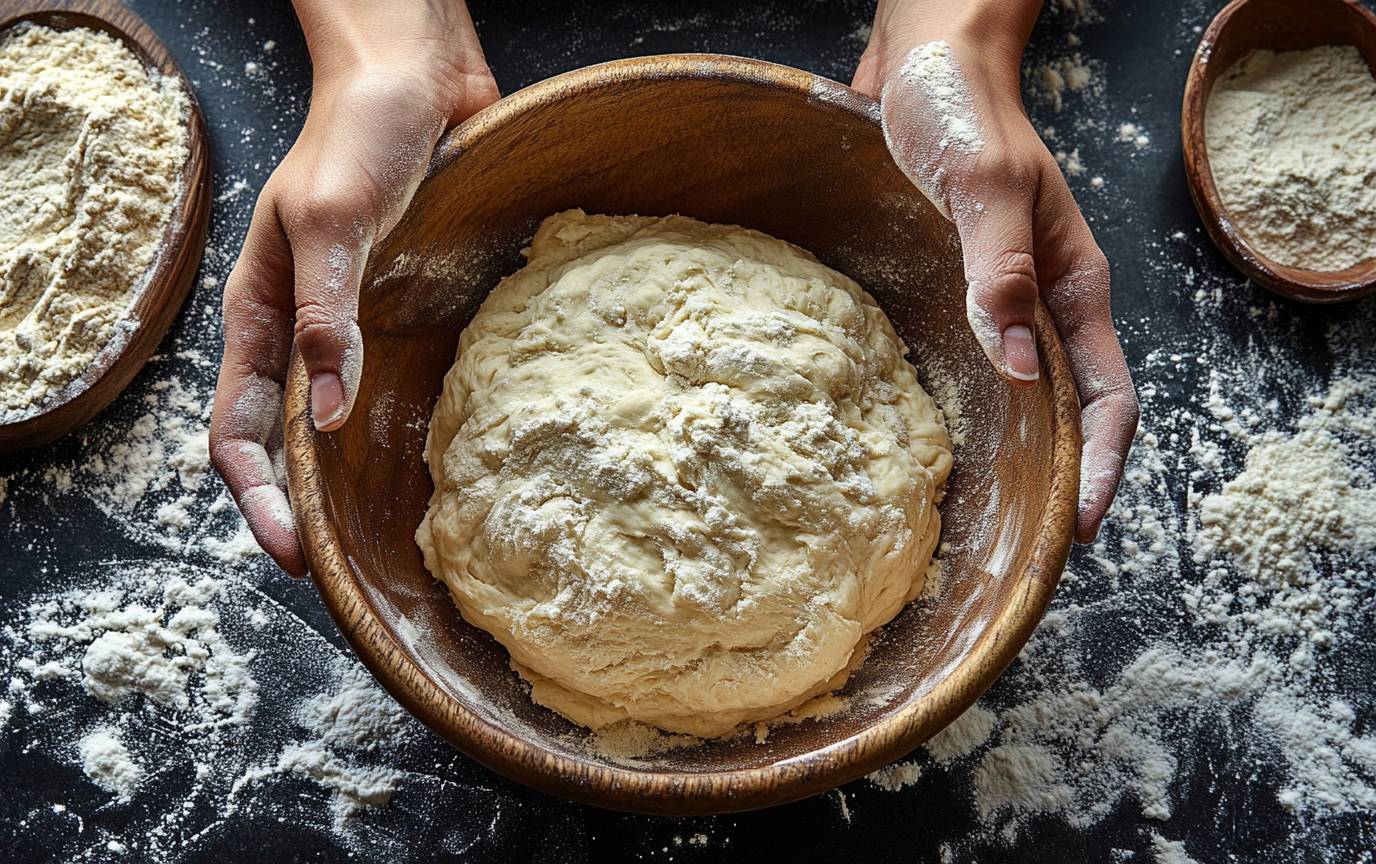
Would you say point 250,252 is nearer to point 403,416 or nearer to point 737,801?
point 403,416

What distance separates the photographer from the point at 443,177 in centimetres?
134

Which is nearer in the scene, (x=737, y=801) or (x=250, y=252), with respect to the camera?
(x=737, y=801)

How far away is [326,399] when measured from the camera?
1.25m

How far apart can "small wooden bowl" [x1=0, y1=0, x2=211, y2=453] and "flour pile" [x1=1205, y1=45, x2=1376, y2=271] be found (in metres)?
1.58

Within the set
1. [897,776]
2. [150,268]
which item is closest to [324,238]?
[150,268]

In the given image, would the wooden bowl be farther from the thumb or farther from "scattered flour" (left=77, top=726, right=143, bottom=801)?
"scattered flour" (left=77, top=726, right=143, bottom=801)

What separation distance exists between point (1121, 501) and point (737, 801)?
83 centimetres

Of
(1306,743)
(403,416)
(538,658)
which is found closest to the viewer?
(538,658)

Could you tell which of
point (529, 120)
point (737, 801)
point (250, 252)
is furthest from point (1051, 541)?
point (250, 252)

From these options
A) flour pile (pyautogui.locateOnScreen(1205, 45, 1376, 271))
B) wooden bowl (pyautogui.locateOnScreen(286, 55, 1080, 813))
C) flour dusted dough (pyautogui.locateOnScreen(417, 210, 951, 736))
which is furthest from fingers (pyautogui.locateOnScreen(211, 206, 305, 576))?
flour pile (pyautogui.locateOnScreen(1205, 45, 1376, 271))

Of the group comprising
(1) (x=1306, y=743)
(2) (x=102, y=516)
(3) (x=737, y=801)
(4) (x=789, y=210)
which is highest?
(4) (x=789, y=210)

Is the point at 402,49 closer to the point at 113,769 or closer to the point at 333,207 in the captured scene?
the point at 333,207

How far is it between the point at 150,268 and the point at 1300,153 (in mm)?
1769

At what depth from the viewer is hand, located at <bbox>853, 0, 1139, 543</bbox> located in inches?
50.6
